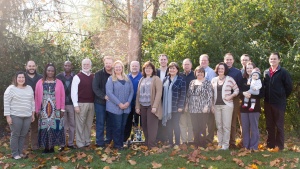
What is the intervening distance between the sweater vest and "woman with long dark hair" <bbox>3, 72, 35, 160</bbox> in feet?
3.68

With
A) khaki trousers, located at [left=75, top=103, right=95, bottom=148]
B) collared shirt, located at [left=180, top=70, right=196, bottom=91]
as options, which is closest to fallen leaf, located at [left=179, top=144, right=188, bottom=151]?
collared shirt, located at [left=180, top=70, right=196, bottom=91]

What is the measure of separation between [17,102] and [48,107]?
27.7 inches

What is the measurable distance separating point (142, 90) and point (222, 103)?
1804mm

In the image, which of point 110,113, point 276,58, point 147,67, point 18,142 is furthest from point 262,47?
point 18,142

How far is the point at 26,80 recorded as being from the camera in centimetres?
796

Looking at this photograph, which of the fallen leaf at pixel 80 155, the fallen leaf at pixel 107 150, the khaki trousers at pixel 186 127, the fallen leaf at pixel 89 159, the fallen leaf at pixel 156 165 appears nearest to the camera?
the fallen leaf at pixel 156 165

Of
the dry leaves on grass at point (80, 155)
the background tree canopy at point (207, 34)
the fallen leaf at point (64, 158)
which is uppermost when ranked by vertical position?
the background tree canopy at point (207, 34)

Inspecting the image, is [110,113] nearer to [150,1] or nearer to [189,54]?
[189,54]

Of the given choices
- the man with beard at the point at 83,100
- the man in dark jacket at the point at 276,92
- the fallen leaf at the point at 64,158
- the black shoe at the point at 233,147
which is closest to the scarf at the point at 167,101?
the black shoe at the point at 233,147

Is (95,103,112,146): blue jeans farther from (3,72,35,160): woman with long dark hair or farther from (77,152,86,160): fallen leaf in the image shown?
(3,72,35,160): woman with long dark hair

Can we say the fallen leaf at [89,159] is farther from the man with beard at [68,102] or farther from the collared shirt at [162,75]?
the collared shirt at [162,75]

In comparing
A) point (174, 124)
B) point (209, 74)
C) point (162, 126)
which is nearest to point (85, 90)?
point (162, 126)

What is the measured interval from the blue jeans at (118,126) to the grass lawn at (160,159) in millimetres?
307

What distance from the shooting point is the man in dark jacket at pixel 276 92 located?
25.6 ft
